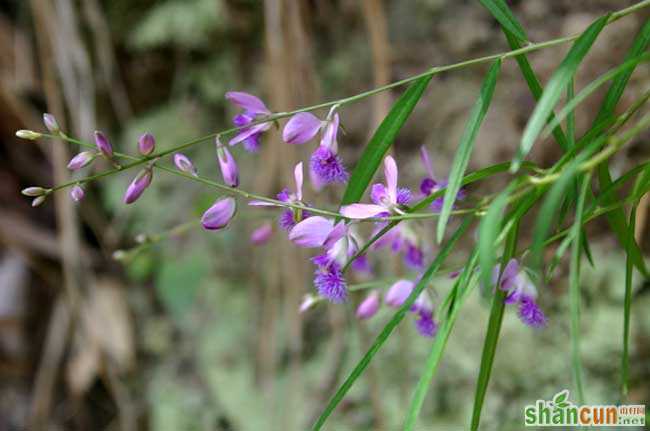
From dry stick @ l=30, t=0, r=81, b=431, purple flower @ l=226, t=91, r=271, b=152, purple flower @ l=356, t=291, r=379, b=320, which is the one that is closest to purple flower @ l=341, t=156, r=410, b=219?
purple flower @ l=226, t=91, r=271, b=152

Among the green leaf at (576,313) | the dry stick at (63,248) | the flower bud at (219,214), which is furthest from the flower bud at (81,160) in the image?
the dry stick at (63,248)

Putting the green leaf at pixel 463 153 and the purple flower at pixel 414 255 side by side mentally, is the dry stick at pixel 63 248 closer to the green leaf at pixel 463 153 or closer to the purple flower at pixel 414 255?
the purple flower at pixel 414 255

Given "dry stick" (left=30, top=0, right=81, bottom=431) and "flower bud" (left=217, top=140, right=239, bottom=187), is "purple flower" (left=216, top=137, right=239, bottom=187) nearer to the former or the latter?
"flower bud" (left=217, top=140, right=239, bottom=187)

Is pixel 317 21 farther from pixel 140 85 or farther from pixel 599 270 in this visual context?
pixel 599 270

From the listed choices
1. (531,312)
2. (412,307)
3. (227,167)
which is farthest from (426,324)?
(227,167)

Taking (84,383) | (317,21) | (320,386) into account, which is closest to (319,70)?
(317,21)

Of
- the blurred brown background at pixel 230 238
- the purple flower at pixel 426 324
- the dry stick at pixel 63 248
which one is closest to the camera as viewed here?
the purple flower at pixel 426 324

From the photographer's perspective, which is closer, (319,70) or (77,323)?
(319,70)
